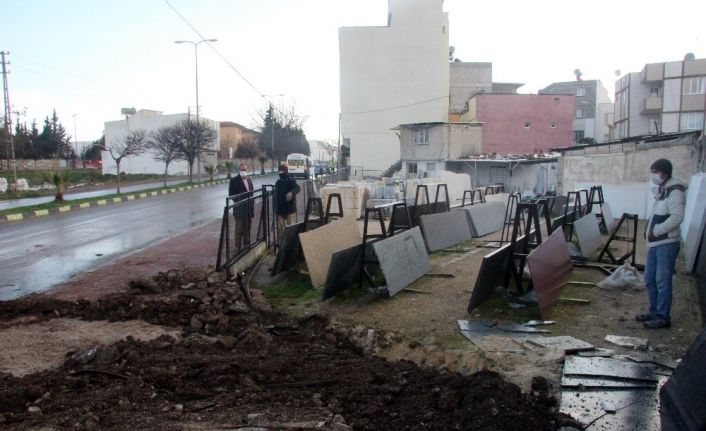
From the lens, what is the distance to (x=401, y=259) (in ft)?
27.4

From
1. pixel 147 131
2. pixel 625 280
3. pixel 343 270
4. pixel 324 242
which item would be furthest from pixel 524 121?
pixel 343 270

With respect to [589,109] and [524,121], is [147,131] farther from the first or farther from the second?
[589,109]

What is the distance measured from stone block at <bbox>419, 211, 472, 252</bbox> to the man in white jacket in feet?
18.7

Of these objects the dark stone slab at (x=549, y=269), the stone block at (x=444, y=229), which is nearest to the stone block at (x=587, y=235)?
the dark stone slab at (x=549, y=269)

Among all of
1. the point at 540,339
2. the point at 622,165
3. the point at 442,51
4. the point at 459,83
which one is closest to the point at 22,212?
the point at 540,339

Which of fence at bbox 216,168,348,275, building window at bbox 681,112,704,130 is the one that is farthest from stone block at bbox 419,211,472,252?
building window at bbox 681,112,704,130

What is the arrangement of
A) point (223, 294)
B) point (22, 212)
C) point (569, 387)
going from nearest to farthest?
point (569, 387), point (223, 294), point (22, 212)

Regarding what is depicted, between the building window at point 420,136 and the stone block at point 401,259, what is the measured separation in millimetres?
30652

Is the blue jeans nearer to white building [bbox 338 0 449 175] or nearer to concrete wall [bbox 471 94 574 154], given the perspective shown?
concrete wall [bbox 471 94 574 154]

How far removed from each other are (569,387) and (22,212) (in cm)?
2080

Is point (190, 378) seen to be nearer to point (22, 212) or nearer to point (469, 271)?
point (469, 271)

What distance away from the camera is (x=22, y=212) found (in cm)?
1995

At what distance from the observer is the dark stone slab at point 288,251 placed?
9352mm

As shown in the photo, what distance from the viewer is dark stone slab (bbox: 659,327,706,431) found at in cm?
240
